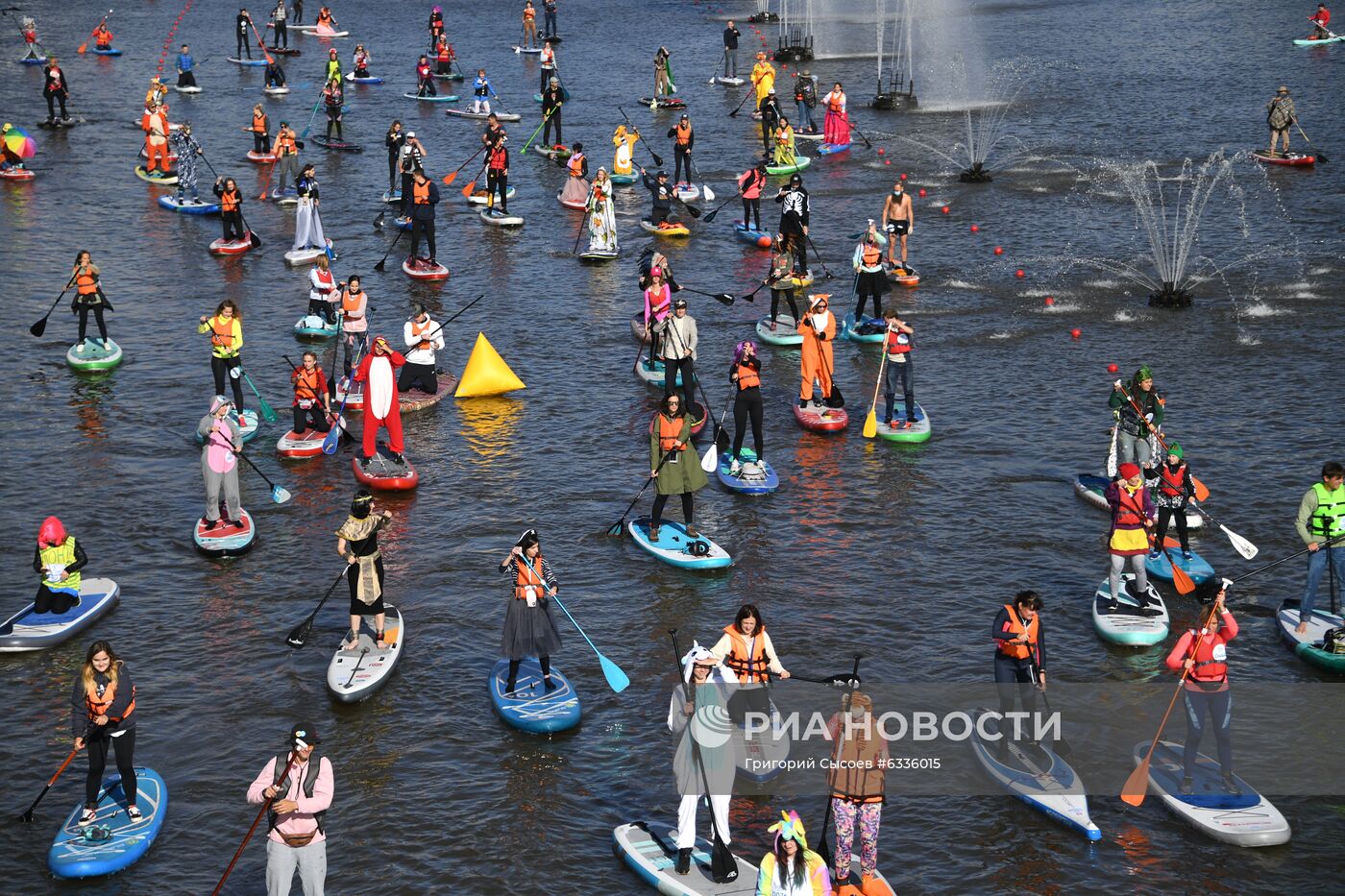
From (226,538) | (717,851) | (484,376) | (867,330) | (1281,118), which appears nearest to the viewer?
(717,851)

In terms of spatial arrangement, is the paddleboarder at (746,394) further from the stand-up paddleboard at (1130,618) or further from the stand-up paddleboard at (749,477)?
the stand-up paddleboard at (1130,618)

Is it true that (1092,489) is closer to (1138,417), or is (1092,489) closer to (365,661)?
(1138,417)

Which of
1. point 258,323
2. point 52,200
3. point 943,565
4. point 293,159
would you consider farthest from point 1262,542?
point 52,200

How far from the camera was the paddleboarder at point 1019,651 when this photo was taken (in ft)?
56.0

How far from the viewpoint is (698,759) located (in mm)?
15320

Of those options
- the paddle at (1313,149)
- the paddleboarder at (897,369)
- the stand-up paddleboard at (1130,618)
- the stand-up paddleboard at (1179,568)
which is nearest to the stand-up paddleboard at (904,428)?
the paddleboarder at (897,369)

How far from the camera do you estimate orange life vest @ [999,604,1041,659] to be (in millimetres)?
17109

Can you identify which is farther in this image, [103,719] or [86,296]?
[86,296]

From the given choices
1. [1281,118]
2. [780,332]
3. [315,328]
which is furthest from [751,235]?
[1281,118]

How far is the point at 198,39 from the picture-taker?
7531cm

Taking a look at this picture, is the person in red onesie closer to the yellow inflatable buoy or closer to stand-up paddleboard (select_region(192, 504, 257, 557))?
stand-up paddleboard (select_region(192, 504, 257, 557))

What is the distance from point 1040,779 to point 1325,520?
6001mm

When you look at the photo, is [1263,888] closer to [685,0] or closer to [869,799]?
[869,799]

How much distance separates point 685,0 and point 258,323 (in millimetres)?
59889
